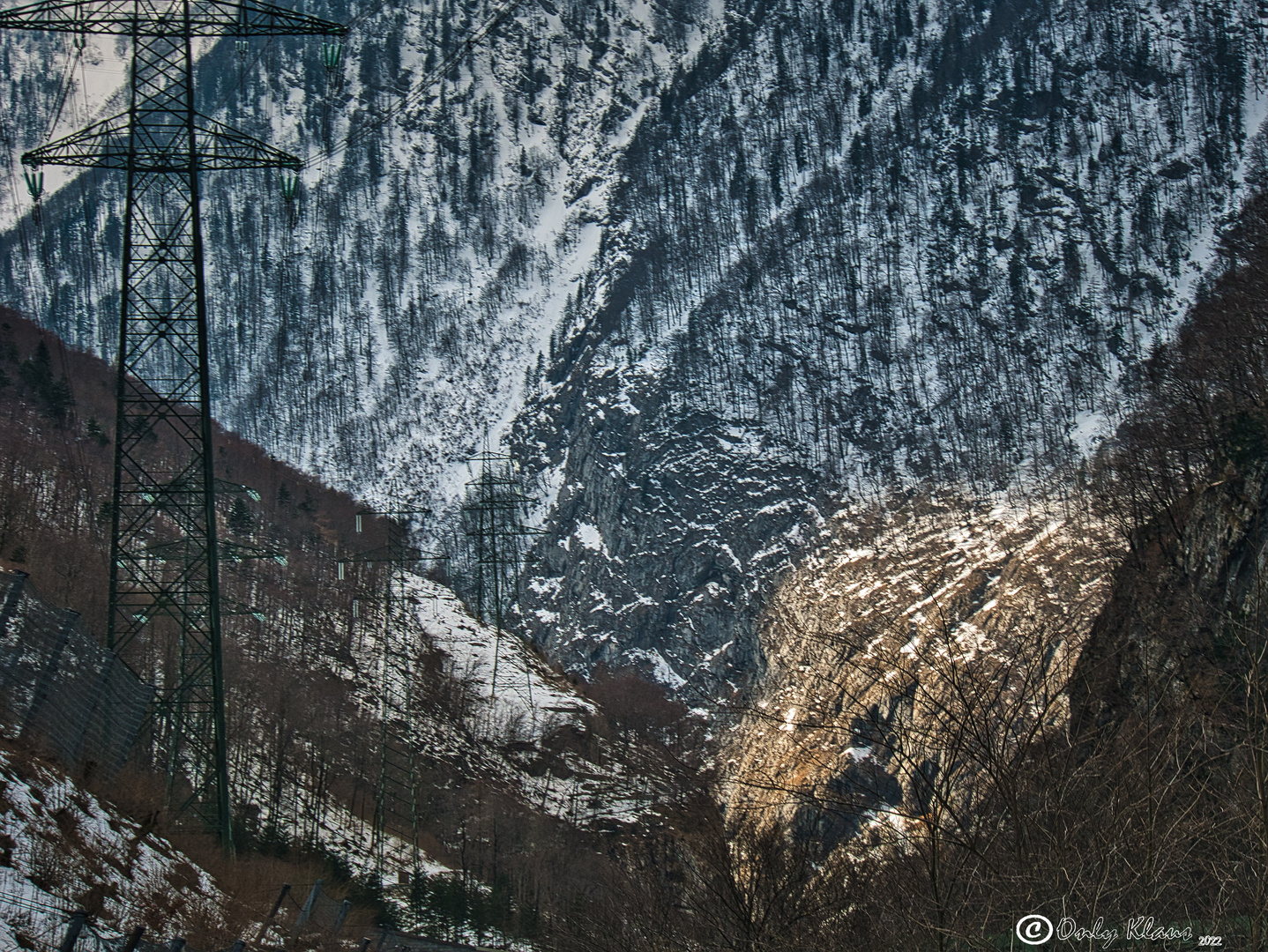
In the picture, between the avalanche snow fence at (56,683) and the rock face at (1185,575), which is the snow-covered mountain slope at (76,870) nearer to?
the avalanche snow fence at (56,683)

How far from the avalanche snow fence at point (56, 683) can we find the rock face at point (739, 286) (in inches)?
4003

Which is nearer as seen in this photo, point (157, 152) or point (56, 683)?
point (56, 683)

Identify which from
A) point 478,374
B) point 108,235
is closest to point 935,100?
point 478,374

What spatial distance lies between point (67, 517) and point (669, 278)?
101009mm

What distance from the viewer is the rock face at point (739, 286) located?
132 m

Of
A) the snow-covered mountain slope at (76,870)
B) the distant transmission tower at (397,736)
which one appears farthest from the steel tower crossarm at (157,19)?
the distant transmission tower at (397,736)

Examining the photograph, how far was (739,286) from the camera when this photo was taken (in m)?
154

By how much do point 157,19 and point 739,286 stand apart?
5212 inches

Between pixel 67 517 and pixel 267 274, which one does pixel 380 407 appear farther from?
pixel 67 517

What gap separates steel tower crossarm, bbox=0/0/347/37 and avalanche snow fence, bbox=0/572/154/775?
9995 mm
